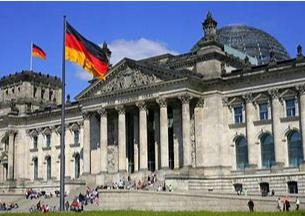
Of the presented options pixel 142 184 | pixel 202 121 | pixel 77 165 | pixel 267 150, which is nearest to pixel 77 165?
pixel 77 165

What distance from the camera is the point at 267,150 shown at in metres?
64.8

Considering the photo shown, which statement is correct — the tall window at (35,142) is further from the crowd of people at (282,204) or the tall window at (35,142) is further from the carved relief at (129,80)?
the crowd of people at (282,204)

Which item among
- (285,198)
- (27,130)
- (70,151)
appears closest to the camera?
(285,198)

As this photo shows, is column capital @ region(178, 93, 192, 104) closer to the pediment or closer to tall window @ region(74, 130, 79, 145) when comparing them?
the pediment

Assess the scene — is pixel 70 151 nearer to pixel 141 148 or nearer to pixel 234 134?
pixel 141 148

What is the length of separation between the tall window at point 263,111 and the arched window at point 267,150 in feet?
7.07

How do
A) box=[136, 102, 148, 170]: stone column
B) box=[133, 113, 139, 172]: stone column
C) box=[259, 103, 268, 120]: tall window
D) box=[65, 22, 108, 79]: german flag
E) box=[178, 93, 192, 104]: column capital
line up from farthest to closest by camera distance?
box=[133, 113, 139, 172]: stone column, box=[136, 102, 148, 170]: stone column, box=[178, 93, 192, 104]: column capital, box=[259, 103, 268, 120]: tall window, box=[65, 22, 108, 79]: german flag

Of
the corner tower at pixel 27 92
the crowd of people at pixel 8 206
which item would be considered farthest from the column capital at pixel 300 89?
the corner tower at pixel 27 92

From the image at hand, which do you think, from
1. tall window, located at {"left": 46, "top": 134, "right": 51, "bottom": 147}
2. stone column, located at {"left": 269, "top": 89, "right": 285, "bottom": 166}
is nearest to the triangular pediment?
stone column, located at {"left": 269, "top": 89, "right": 285, "bottom": 166}

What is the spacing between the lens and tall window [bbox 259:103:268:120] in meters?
65.1

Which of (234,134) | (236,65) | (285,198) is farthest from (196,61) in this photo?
(285,198)

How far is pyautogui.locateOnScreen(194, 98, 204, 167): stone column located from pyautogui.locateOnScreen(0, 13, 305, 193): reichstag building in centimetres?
12

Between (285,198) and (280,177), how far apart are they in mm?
14594

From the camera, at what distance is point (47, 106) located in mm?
98125
